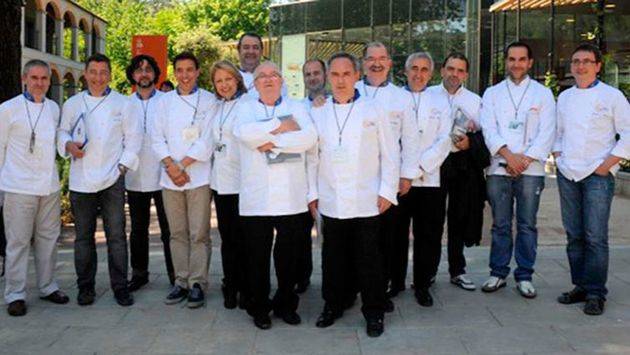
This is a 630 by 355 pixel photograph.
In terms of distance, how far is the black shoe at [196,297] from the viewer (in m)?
5.67

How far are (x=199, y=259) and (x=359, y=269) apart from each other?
1.46 meters

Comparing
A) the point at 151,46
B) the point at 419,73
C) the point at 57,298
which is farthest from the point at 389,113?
the point at 151,46

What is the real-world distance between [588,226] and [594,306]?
24.9 inches

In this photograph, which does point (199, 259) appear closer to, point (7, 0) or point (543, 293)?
point (543, 293)

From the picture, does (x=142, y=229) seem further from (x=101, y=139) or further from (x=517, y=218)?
(x=517, y=218)

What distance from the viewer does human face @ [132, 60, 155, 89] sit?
6203 mm

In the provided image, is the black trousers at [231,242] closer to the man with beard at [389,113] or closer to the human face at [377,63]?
the man with beard at [389,113]

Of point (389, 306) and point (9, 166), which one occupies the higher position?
point (9, 166)

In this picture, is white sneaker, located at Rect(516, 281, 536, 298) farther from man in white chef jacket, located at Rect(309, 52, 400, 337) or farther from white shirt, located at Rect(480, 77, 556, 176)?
man in white chef jacket, located at Rect(309, 52, 400, 337)

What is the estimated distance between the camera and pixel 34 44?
33.0 metres

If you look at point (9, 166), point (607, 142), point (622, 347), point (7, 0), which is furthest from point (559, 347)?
point (7, 0)

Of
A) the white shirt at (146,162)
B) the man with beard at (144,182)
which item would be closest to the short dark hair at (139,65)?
the man with beard at (144,182)

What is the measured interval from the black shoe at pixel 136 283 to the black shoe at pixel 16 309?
0.93 m

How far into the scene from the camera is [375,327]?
4992 mm
